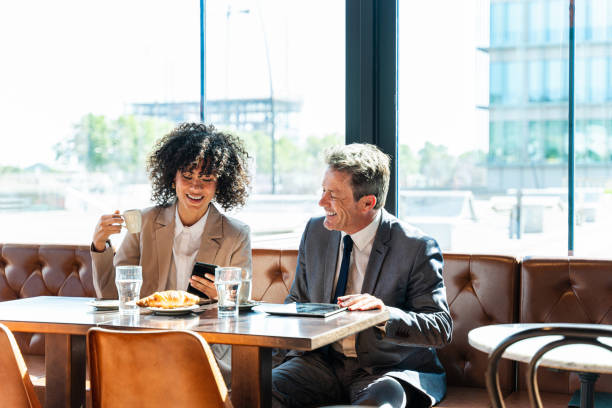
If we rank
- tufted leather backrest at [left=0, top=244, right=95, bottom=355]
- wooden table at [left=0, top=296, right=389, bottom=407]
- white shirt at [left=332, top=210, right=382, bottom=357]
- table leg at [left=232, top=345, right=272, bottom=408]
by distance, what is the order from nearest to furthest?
wooden table at [left=0, top=296, right=389, bottom=407], table leg at [left=232, top=345, right=272, bottom=408], white shirt at [left=332, top=210, right=382, bottom=357], tufted leather backrest at [left=0, top=244, right=95, bottom=355]

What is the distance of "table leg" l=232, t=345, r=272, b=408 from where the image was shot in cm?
189

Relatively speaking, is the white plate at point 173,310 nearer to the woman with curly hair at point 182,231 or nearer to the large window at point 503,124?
the woman with curly hair at point 182,231

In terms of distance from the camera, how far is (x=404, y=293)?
252 centimetres

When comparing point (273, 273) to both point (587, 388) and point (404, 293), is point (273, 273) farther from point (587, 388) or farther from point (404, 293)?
point (587, 388)

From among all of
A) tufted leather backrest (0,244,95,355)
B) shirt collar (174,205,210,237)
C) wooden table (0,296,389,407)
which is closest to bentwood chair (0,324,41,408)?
wooden table (0,296,389,407)

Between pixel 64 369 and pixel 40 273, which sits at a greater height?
pixel 40 273

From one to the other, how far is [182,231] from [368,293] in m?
0.82

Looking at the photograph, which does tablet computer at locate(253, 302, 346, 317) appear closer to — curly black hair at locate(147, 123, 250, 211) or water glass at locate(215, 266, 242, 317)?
water glass at locate(215, 266, 242, 317)

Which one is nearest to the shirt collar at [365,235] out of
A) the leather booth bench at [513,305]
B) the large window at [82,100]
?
the leather booth bench at [513,305]

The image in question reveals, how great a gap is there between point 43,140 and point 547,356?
12.1 ft

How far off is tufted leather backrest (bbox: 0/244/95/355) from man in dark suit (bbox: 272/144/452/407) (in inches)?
49.3

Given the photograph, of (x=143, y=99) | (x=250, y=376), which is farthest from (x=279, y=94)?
(x=250, y=376)

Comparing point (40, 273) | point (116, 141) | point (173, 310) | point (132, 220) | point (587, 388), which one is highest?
point (116, 141)

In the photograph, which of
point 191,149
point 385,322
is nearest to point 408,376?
point 385,322
